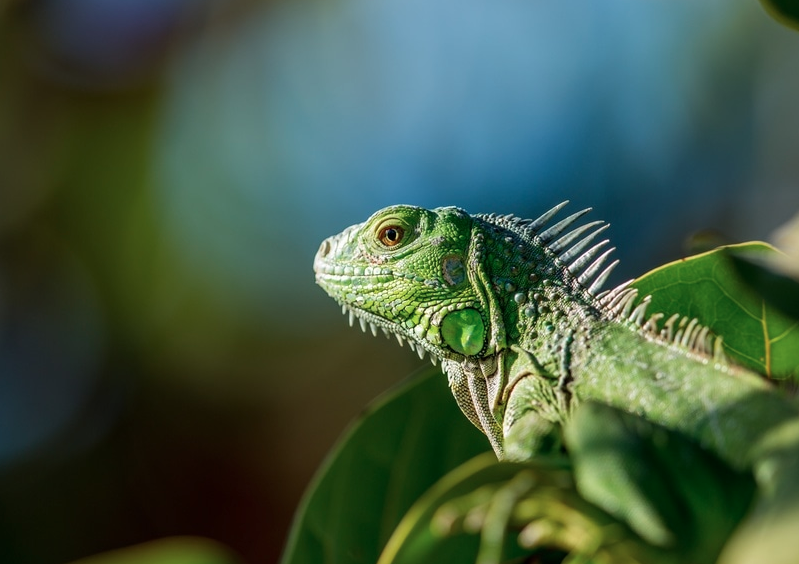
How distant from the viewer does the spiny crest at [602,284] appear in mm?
1806

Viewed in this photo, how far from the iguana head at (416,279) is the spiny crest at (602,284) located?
166 mm

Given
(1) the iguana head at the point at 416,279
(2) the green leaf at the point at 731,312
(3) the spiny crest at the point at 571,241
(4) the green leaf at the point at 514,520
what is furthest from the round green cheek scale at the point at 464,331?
(4) the green leaf at the point at 514,520

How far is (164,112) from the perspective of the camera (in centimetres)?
952

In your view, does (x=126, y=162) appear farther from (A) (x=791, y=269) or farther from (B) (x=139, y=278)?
(A) (x=791, y=269)

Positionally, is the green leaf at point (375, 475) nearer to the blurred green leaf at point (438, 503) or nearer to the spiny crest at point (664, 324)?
the spiny crest at point (664, 324)

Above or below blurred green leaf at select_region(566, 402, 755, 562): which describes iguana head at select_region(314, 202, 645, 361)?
above

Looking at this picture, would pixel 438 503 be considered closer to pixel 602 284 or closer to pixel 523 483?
pixel 523 483

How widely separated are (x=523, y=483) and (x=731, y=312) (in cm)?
91

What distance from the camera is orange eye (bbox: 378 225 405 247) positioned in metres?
2.41

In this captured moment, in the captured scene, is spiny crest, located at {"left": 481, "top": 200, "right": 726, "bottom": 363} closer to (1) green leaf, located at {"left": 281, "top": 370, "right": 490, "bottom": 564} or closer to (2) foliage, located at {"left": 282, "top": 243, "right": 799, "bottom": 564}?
(2) foliage, located at {"left": 282, "top": 243, "right": 799, "bottom": 564}

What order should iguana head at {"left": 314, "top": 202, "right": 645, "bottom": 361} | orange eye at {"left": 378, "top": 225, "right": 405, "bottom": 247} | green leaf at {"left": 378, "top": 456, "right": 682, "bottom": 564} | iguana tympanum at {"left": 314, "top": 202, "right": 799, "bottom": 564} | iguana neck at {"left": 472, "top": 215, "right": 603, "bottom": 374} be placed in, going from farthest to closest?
orange eye at {"left": 378, "top": 225, "right": 405, "bottom": 247}
iguana head at {"left": 314, "top": 202, "right": 645, "bottom": 361}
iguana neck at {"left": 472, "top": 215, "right": 603, "bottom": 374}
iguana tympanum at {"left": 314, "top": 202, "right": 799, "bottom": 564}
green leaf at {"left": 378, "top": 456, "right": 682, "bottom": 564}

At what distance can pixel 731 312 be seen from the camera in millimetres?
1857

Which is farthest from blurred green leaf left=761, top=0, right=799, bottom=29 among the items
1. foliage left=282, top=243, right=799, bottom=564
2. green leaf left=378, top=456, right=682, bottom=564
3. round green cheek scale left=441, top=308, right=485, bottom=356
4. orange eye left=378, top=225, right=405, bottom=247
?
orange eye left=378, top=225, right=405, bottom=247

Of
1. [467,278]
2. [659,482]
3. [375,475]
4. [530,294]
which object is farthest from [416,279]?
[659,482]
